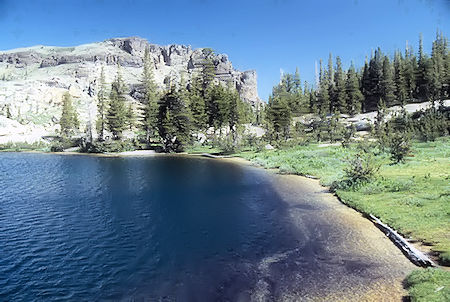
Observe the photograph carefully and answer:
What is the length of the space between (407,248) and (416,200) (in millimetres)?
6687

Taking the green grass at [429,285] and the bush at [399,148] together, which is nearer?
the green grass at [429,285]

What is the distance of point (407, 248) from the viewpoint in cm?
1361

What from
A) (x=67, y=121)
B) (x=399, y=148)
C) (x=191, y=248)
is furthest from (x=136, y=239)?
(x=67, y=121)

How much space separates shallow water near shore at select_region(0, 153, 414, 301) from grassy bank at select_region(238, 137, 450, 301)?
1077 mm

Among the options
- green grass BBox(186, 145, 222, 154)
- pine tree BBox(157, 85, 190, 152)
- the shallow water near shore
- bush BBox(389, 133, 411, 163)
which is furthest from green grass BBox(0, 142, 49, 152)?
bush BBox(389, 133, 411, 163)

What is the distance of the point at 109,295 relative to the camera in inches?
432

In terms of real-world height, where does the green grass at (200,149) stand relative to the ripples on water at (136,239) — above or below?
above

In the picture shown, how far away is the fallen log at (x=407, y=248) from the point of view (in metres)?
12.3

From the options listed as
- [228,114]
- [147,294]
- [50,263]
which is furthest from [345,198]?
[228,114]

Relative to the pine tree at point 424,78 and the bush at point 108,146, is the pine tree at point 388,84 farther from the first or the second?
the bush at point 108,146

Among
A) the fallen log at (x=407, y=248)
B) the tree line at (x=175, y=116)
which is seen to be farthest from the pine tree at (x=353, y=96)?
the fallen log at (x=407, y=248)

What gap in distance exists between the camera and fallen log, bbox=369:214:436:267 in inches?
483

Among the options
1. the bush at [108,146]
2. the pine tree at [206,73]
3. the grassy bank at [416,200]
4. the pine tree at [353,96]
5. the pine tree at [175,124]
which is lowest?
the grassy bank at [416,200]

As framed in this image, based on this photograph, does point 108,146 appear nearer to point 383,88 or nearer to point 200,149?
point 200,149
